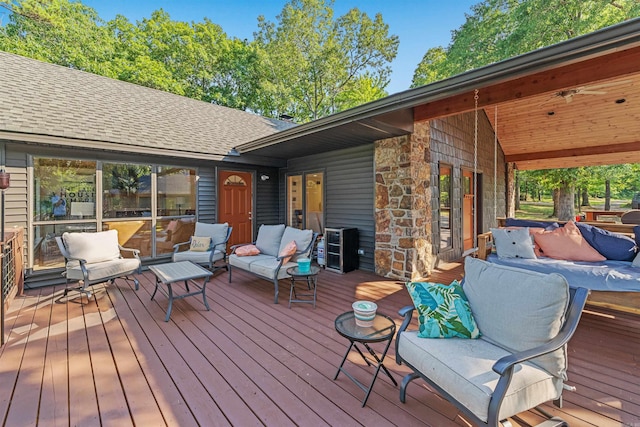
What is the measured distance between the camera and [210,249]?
5.36m

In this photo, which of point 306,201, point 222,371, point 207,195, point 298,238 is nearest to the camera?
point 222,371

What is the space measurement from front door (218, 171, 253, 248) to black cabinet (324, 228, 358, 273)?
101 inches

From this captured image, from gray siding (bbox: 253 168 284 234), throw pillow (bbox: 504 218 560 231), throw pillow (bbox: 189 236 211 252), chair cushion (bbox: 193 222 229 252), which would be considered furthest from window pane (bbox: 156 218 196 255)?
throw pillow (bbox: 504 218 560 231)

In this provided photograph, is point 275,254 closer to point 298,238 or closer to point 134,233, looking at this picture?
point 298,238

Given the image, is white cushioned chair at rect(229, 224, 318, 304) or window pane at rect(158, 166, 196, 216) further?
window pane at rect(158, 166, 196, 216)

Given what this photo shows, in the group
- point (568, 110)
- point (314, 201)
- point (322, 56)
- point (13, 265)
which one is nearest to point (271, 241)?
point (314, 201)

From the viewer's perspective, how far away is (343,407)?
192 cm

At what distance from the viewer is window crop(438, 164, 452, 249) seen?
6.15m

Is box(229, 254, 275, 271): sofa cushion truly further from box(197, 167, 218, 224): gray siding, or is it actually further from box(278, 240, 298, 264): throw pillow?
box(197, 167, 218, 224): gray siding

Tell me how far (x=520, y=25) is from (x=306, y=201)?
10.8m

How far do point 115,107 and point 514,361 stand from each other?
7617mm

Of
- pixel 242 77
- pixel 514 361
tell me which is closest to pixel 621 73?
pixel 514 361

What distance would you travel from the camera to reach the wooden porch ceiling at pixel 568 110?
Answer: 2979mm

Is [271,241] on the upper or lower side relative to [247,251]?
upper
